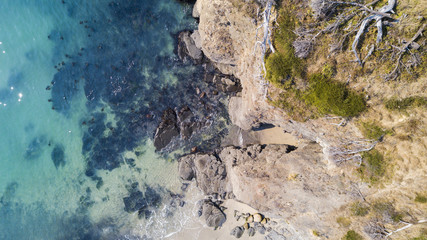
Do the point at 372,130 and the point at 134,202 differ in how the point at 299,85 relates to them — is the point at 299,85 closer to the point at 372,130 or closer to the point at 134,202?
the point at 372,130

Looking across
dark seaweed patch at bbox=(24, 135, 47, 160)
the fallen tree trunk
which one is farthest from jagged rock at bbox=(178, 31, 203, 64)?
dark seaweed patch at bbox=(24, 135, 47, 160)

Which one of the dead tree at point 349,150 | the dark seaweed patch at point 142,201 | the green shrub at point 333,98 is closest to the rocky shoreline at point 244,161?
the dead tree at point 349,150

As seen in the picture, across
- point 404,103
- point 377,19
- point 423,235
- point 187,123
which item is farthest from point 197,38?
point 423,235

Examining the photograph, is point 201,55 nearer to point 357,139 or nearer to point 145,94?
point 145,94

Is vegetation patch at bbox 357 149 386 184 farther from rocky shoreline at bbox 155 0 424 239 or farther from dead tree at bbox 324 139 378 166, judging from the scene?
rocky shoreline at bbox 155 0 424 239

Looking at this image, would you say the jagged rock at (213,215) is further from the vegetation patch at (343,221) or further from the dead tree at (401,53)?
the dead tree at (401,53)
